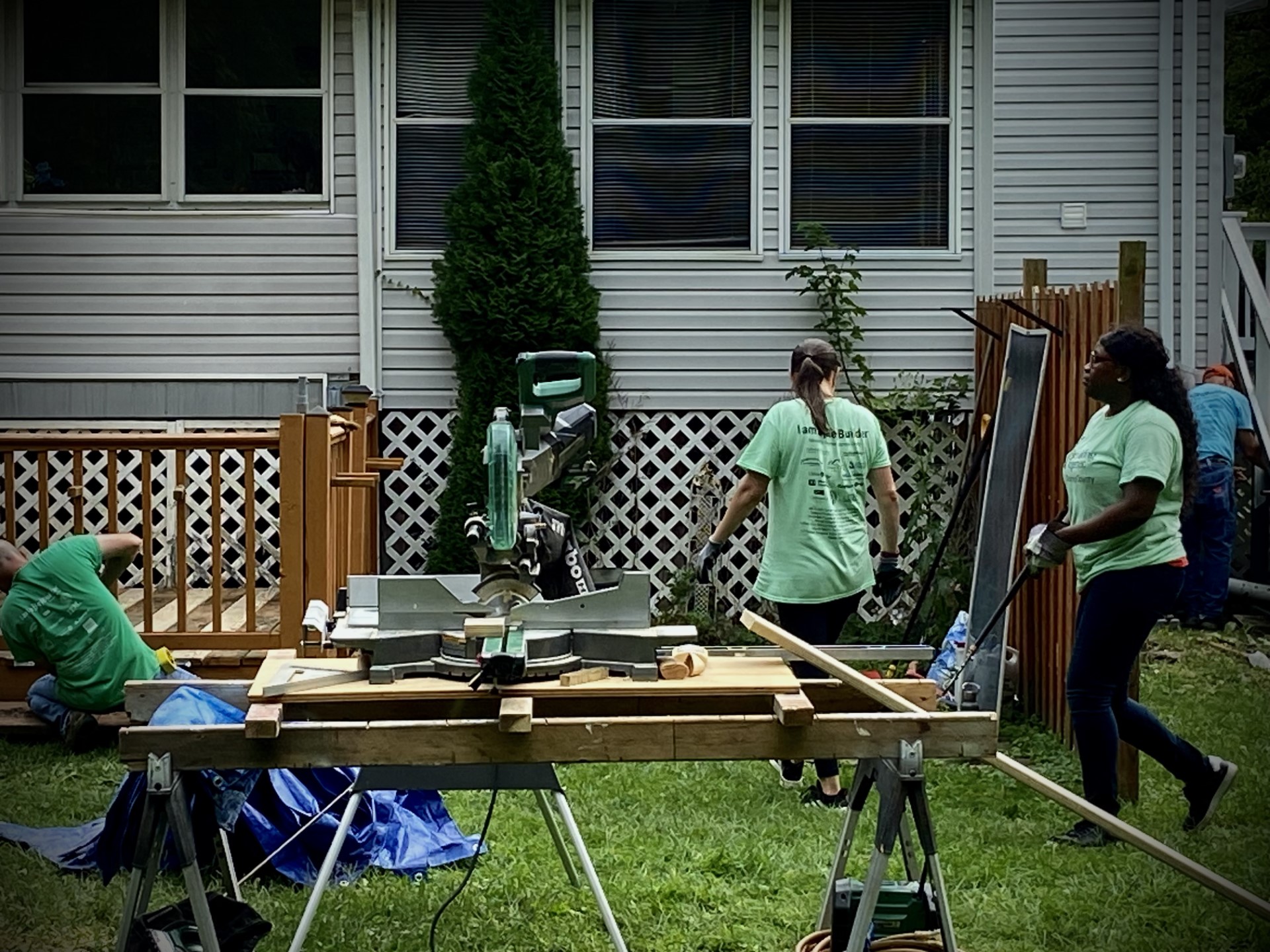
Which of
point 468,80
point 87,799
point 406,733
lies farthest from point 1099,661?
point 468,80

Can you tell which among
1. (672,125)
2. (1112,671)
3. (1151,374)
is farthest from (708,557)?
(672,125)

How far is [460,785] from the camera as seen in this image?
4098mm

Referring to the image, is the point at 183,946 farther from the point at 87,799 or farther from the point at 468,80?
A: the point at 468,80

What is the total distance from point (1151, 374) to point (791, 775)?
2.17m

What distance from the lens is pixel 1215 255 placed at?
9.72m

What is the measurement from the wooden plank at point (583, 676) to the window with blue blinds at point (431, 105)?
6513 millimetres

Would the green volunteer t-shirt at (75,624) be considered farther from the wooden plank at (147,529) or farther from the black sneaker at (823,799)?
the black sneaker at (823,799)

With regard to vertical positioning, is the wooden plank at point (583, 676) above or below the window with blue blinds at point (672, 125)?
below

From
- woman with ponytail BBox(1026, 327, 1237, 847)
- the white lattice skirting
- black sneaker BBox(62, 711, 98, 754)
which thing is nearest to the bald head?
black sneaker BBox(62, 711, 98, 754)

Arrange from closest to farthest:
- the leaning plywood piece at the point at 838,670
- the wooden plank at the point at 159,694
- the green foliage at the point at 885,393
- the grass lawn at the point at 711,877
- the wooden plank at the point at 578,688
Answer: the wooden plank at the point at 578,688 → the leaning plywood piece at the point at 838,670 → the wooden plank at the point at 159,694 → the grass lawn at the point at 711,877 → the green foliage at the point at 885,393

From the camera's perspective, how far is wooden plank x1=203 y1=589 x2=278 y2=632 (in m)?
7.60

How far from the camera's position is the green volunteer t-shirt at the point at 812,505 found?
20.4ft

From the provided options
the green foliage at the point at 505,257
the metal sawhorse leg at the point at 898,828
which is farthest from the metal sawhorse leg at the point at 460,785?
the green foliage at the point at 505,257

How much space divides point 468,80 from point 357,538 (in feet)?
9.80
